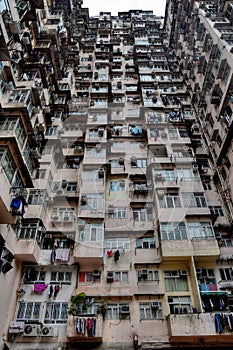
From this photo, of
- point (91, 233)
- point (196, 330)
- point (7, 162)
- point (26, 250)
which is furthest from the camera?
point (91, 233)

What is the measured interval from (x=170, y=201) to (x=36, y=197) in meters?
7.82

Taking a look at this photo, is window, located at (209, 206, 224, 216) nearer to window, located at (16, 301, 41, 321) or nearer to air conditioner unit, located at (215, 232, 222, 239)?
air conditioner unit, located at (215, 232, 222, 239)

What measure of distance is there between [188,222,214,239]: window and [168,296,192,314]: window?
3156 millimetres

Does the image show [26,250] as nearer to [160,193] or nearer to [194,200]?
[160,193]

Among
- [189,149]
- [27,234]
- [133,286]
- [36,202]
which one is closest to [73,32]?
[189,149]

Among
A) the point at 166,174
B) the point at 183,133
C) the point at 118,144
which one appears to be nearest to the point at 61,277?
the point at 166,174

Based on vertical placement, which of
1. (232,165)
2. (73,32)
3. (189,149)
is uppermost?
(73,32)

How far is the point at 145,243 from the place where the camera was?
52.1 ft

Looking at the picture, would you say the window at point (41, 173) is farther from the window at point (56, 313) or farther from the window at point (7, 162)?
the window at point (56, 313)

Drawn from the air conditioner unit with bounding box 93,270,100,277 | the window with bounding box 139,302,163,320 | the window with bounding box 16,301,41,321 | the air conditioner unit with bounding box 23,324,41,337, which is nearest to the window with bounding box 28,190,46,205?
the air conditioner unit with bounding box 93,270,100,277

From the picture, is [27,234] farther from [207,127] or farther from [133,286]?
[207,127]

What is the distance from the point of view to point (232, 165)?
58.4 feet

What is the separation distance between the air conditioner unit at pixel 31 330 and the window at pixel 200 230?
28.8 ft

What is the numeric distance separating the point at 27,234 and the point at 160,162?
9.37 metres
